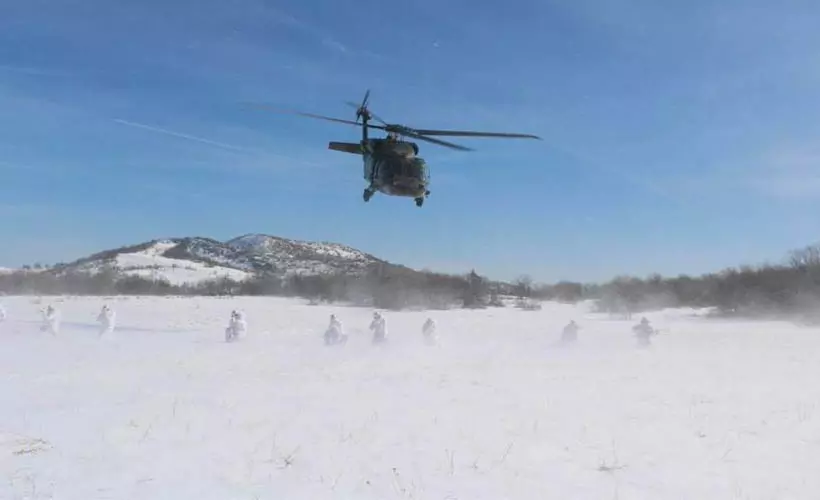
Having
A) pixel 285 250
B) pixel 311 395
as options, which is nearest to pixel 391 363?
pixel 311 395

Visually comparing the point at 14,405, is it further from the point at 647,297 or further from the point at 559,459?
the point at 647,297

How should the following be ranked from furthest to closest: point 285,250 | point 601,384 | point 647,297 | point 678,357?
1. point 285,250
2. point 647,297
3. point 678,357
4. point 601,384

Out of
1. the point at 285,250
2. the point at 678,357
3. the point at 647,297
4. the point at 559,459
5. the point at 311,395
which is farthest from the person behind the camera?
the point at 285,250

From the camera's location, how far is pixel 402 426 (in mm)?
13016

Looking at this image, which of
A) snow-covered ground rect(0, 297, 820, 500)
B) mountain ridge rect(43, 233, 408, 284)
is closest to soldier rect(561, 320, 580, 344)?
snow-covered ground rect(0, 297, 820, 500)

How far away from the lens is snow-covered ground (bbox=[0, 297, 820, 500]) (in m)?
9.45

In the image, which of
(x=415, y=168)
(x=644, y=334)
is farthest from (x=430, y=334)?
(x=415, y=168)

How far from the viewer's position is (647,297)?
287 ft

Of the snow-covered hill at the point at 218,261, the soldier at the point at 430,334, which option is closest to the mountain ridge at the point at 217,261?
the snow-covered hill at the point at 218,261

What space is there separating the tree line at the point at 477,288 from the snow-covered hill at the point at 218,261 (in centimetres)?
1629

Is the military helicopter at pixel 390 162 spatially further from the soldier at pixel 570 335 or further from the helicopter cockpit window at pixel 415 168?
the soldier at pixel 570 335

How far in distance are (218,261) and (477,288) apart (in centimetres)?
11068

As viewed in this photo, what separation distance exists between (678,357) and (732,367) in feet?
12.4

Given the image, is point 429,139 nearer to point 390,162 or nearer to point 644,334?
point 390,162
